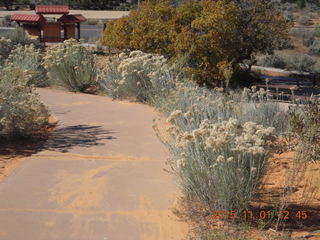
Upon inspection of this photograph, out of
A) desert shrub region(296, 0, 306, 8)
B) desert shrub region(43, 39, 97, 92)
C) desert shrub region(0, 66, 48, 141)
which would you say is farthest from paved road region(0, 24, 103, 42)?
desert shrub region(296, 0, 306, 8)

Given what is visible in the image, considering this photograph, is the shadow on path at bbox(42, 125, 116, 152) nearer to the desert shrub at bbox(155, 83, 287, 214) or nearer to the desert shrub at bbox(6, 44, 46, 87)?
the desert shrub at bbox(155, 83, 287, 214)

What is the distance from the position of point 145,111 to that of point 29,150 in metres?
3.45

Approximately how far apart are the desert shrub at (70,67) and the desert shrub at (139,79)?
96cm

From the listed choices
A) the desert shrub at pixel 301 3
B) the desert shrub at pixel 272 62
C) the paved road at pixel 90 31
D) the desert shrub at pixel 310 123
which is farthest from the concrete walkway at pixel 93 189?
the desert shrub at pixel 301 3

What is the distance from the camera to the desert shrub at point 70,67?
13.4 m

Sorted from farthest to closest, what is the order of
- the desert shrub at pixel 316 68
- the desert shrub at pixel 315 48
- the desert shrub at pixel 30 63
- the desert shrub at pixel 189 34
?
the desert shrub at pixel 315 48 < the desert shrub at pixel 316 68 < the desert shrub at pixel 189 34 < the desert shrub at pixel 30 63

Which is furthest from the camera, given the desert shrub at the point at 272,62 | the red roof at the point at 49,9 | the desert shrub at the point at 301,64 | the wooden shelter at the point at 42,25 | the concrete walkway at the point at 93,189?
the desert shrub at the point at 272,62

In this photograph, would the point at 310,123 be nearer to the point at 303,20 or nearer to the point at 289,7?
the point at 303,20

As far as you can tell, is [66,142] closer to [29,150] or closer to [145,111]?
[29,150]

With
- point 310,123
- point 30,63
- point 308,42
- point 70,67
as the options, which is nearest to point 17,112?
point 310,123

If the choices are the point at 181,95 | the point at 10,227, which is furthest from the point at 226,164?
the point at 181,95

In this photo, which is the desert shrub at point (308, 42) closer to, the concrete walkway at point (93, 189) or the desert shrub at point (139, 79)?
the desert shrub at point (139, 79)

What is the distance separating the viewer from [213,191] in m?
5.06

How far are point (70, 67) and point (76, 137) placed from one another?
18.0 ft
